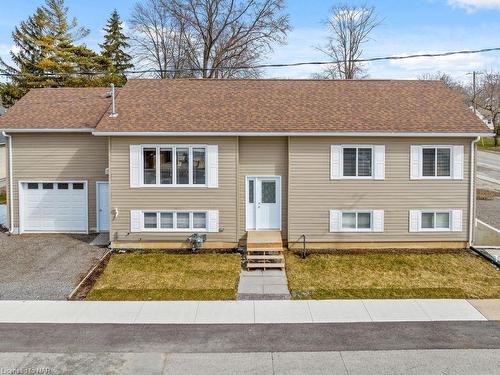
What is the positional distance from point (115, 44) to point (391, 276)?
A: 41.0 meters

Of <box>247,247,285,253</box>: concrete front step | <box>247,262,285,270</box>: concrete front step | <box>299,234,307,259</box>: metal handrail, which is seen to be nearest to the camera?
<box>247,262,285,270</box>: concrete front step

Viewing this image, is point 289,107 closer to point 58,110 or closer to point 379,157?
point 379,157

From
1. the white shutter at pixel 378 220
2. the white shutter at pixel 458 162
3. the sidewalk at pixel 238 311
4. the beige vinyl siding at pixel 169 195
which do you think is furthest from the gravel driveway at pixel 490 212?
the beige vinyl siding at pixel 169 195

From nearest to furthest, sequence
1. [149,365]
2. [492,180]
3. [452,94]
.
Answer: [149,365] → [452,94] → [492,180]

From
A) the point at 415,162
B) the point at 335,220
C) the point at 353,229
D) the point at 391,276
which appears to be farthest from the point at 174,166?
the point at 415,162

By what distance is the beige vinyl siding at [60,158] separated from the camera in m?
17.2

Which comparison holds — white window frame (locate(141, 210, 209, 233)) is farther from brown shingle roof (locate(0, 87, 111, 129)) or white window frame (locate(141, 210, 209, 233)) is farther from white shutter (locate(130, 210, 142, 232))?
brown shingle roof (locate(0, 87, 111, 129))

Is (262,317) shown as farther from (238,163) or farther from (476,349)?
(238,163)

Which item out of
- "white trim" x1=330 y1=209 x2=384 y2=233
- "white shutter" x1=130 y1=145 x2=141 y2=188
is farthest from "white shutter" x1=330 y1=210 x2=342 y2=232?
"white shutter" x1=130 y1=145 x2=141 y2=188

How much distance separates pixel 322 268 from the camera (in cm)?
1392

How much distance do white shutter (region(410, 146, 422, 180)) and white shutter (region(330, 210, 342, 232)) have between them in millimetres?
2665

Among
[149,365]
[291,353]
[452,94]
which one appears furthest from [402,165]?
[149,365]

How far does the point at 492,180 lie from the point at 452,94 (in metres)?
17.9

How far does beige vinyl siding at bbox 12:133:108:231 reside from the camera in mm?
17203
